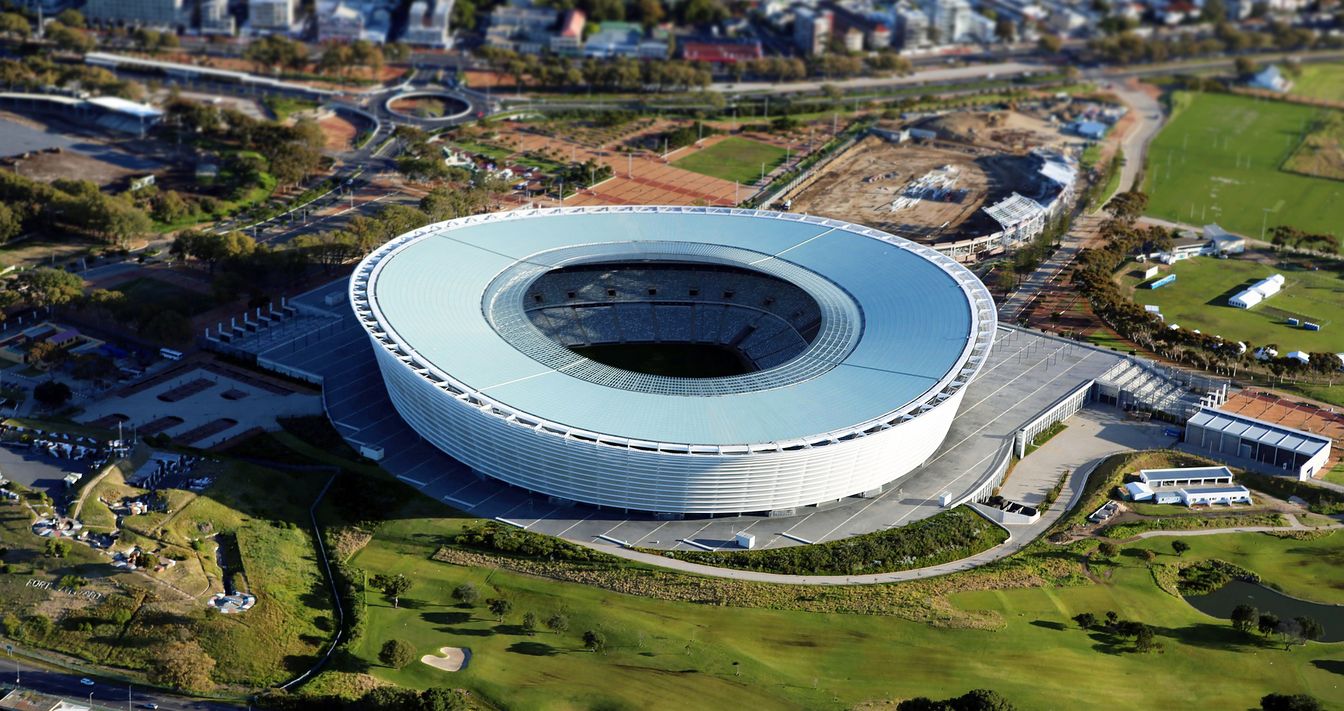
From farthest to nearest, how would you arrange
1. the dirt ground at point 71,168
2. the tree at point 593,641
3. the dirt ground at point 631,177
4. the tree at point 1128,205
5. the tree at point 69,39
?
the tree at point 69,39 → the dirt ground at point 631,177 → the dirt ground at point 71,168 → the tree at point 1128,205 → the tree at point 593,641

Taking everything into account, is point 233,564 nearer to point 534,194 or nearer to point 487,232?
point 487,232

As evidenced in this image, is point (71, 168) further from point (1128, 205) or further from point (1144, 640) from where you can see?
point (1144, 640)

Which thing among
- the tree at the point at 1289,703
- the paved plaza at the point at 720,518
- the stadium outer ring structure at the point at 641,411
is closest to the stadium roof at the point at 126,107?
the paved plaza at the point at 720,518

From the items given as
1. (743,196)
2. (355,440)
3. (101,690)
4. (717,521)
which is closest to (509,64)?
(743,196)

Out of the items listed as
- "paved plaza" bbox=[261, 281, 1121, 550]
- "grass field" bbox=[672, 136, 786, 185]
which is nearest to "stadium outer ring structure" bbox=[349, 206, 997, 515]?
"paved plaza" bbox=[261, 281, 1121, 550]

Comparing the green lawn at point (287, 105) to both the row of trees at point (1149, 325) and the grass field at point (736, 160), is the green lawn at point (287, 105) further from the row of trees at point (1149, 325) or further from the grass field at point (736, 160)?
the row of trees at point (1149, 325)

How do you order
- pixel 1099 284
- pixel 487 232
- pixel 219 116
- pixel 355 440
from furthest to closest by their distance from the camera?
pixel 219 116, pixel 1099 284, pixel 487 232, pixel 355 440
